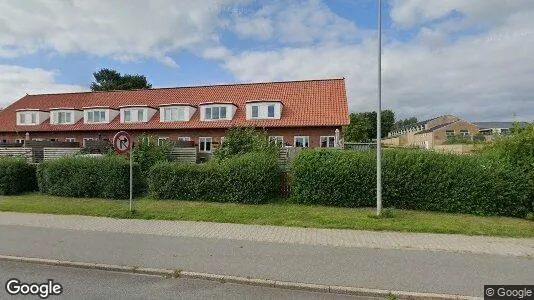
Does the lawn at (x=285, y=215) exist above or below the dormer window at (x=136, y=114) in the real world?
below

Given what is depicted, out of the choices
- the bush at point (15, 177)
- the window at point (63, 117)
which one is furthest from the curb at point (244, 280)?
the window at point (63, 117)

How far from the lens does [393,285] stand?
523 centimetres

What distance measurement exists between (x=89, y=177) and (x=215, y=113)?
18731 mm

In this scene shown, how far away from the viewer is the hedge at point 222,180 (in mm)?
12602

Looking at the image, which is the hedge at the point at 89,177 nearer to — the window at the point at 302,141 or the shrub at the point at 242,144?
the shrub at the point at 242,144

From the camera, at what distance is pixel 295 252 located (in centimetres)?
682

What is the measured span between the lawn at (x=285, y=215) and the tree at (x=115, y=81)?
159 feet

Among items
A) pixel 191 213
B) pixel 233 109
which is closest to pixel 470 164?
pixel 191 213

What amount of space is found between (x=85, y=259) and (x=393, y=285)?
5.13 meters

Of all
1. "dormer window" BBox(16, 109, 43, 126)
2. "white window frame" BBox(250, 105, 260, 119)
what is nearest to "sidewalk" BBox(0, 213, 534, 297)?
"white window frame" BBox(250, 105, 260, 119)

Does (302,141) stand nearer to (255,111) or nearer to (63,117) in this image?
(255,111)

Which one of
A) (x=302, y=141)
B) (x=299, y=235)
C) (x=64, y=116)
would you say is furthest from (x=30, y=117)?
(x=299, y=235)

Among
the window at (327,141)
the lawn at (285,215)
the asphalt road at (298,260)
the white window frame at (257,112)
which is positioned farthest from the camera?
the white window frame at (257,112)

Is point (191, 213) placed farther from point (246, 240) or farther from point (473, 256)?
point (473, 256)
